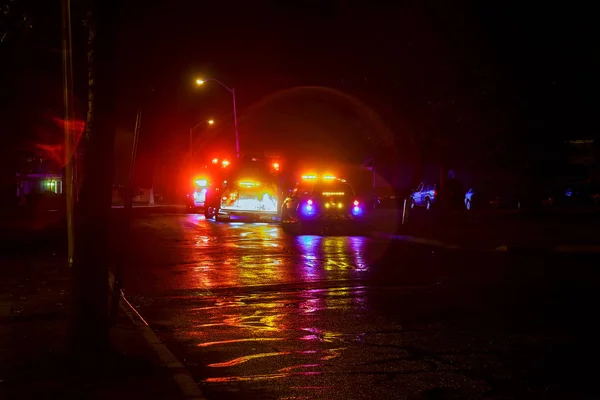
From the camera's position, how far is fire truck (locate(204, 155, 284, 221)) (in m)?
29.6

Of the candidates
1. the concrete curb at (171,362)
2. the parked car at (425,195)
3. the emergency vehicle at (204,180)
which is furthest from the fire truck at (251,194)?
the concrete curb at (171,362)

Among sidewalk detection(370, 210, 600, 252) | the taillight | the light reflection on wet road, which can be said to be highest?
the taillight

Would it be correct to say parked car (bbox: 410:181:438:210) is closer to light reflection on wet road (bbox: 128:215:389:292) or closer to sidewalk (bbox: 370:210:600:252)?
sidewalk (bbox: 370:210:600:252)

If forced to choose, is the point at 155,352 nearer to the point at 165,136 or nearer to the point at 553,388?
the point at 553,388

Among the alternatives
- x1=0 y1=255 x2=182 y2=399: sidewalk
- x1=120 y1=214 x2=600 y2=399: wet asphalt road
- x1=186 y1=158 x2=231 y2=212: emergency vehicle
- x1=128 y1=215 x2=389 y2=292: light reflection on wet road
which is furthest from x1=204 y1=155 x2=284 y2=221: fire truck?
x1=0 y1=255 x2=182 y2=399: sidewalk

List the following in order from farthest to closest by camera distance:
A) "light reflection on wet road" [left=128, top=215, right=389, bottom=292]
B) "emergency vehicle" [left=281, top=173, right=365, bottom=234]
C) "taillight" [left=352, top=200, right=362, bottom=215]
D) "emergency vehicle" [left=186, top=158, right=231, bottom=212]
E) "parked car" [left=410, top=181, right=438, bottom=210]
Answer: "parked car" [left=410, top=181, right=438, bottom=210]
"emergency vehicle" [left=186, top=158, right=231, bottom=212]
"taillight" [left=352, top=200, right=362, bottom=215]
"emergency vehicle" [left=281, top=173, right=365, bottom=234]
"light reflection on wet road" [left=128, top=215, right=389, bottom=292]

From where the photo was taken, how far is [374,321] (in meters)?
9.47

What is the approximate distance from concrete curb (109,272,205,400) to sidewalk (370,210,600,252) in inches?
434

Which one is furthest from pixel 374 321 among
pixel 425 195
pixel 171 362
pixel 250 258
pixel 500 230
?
pixel 425 195

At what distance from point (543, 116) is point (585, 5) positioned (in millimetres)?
4781

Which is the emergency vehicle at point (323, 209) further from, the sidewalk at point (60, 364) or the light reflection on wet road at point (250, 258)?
the sidewalk at point (60, 364)

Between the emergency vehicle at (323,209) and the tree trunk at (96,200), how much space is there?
16936 mm

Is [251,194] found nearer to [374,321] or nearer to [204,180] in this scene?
[204,180]

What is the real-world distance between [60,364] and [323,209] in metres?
17.3
